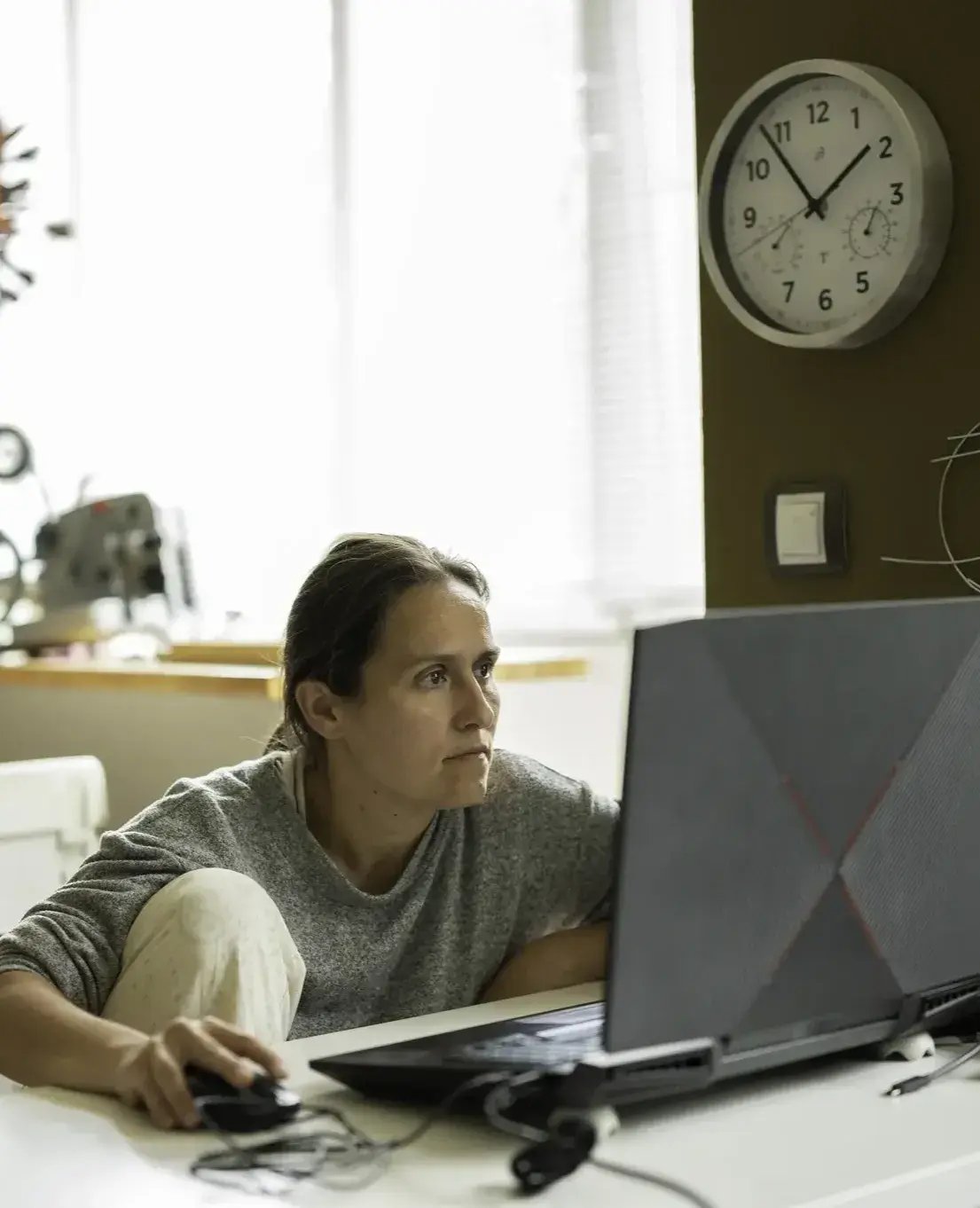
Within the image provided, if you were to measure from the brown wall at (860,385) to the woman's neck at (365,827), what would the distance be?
617 millimetres

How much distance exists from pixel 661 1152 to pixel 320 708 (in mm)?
854

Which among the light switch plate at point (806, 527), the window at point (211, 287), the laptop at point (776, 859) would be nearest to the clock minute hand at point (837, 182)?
the light switch plate at point (806, 527)

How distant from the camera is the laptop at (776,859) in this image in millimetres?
1030

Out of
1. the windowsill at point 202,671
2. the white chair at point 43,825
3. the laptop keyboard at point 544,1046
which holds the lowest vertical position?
the white chair at point 43,825

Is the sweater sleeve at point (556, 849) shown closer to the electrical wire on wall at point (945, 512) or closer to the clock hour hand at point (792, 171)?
the electrical wire on wall at point (945, 512)

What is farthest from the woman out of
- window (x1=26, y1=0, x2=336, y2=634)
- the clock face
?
window (x1=26, y1=0, x2=336, y2=634)

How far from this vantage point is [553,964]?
5.78 feet

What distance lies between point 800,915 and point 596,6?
2377mm

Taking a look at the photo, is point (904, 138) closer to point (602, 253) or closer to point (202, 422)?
point (602, 253)

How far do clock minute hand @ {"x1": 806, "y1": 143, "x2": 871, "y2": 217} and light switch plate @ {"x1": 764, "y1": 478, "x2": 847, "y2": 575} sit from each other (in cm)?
32

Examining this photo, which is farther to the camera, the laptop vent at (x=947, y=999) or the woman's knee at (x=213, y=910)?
the woman's knee at (x=213, y=910)

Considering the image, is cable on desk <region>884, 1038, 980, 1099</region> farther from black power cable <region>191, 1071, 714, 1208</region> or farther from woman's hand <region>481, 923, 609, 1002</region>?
woman's hand <region>481, 923, 609, 1002</region>

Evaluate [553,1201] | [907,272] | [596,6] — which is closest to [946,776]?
[553,1201]

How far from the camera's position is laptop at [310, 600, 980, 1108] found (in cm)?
103
